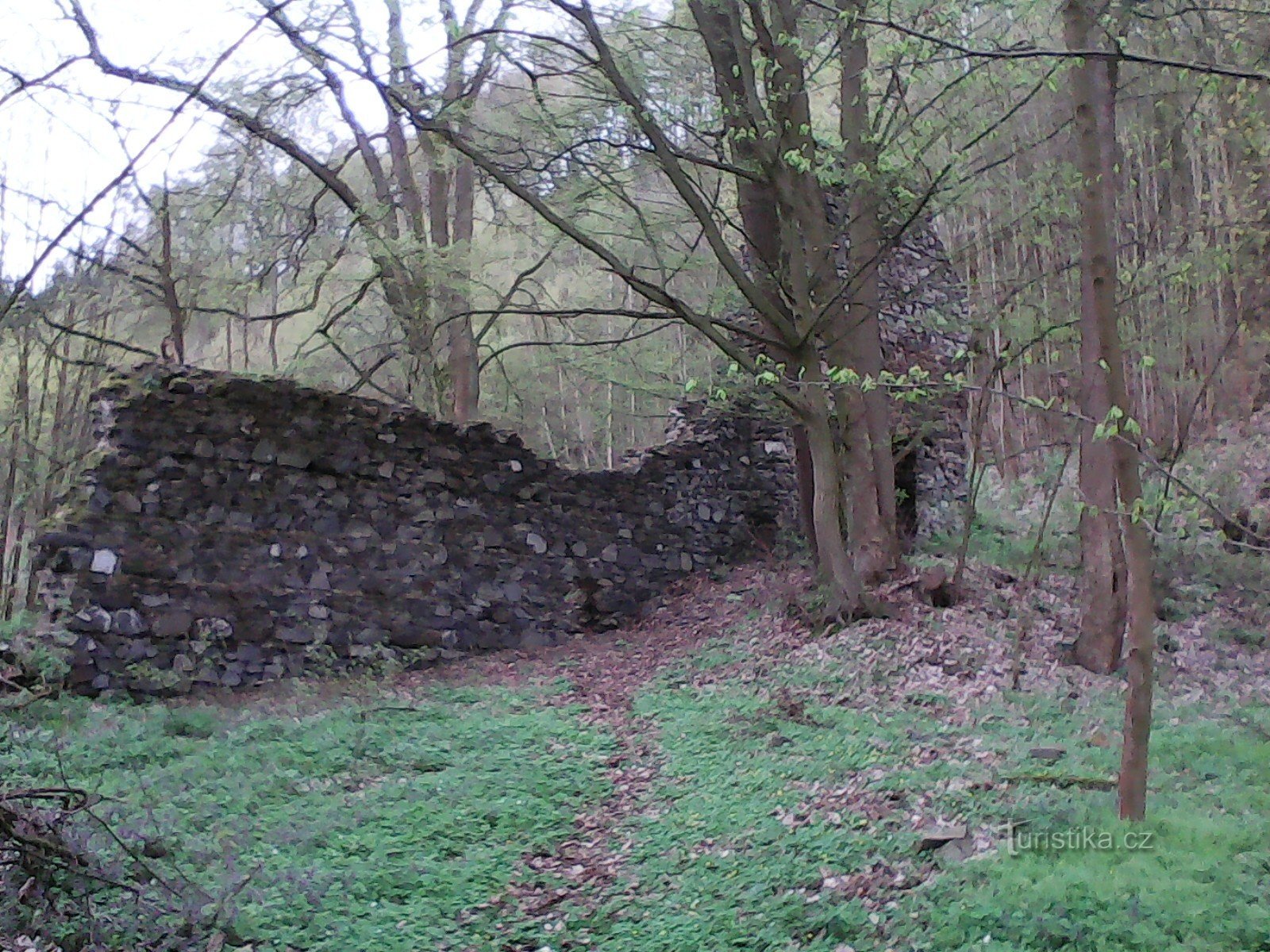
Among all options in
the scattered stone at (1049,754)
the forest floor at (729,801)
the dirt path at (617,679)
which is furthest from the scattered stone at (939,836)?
the dirt path at (617,679)

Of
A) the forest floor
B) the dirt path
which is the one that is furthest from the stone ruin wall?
the forest floor

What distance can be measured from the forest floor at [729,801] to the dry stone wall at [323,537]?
2.25 ft

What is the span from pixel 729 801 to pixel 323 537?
521 centimetres

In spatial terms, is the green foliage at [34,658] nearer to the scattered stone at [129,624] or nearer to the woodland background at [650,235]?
the scattered stone at [129,624]

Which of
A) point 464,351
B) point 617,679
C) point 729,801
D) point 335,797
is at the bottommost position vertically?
point 617,679

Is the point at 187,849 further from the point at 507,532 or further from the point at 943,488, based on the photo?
the point at 943,488

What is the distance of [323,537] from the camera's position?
877cm

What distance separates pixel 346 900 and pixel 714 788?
6.90 feet

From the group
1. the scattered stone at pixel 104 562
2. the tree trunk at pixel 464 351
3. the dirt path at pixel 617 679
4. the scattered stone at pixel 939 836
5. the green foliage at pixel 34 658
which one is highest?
the tree trunk at pixel 464 351

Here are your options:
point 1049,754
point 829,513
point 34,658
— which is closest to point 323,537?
point 34,658

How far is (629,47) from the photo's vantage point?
31.2ft

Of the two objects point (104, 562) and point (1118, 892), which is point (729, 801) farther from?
point (104, 562)

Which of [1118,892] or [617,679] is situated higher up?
[1118,892]

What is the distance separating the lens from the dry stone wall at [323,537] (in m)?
7.43
